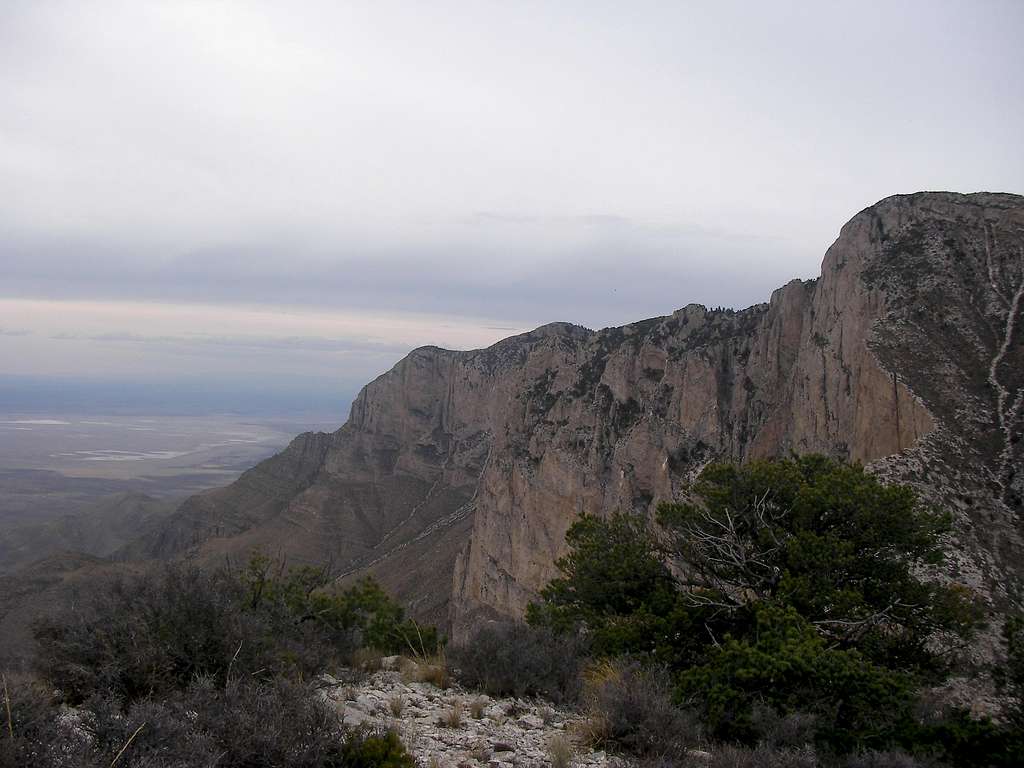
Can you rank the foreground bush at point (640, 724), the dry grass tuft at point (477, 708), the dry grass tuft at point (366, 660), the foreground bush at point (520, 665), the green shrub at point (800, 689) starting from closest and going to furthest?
1. the foreground bush at point (640, 724)
2. the dry grass tuft at point (477, 708)
3. the green shrub at point (800, 689)
4. the foreground bush at point (520, 665)
5. the dry grass tuft at point (366, 660)

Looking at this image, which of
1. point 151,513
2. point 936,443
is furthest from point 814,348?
point 151,513

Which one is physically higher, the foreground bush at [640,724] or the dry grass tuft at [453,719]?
the foreground bush at [640,724]

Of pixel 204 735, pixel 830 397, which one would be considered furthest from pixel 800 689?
pixel 830 397

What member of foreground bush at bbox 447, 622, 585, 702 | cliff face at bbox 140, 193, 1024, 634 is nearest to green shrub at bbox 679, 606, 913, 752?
foreground bush at bbox 447, 622, 585, 702

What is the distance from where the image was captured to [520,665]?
1007 cm

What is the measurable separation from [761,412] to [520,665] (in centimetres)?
3771

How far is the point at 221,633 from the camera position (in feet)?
25.6

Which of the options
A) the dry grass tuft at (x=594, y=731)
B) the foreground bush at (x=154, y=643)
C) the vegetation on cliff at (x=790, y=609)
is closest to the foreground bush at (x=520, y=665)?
the vegetation on cliff at (x=790, y=609)

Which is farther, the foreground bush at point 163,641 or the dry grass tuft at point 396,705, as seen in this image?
the dry grass tuft at point 396,705

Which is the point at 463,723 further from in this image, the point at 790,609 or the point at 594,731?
the point at 790,609

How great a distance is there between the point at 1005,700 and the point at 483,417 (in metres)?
93.8

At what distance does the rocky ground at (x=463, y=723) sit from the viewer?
6.98m

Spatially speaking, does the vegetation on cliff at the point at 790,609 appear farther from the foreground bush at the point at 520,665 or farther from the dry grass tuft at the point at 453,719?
the dry grass tuft at the point at 453,719

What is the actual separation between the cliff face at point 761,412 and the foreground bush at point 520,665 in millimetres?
14764
